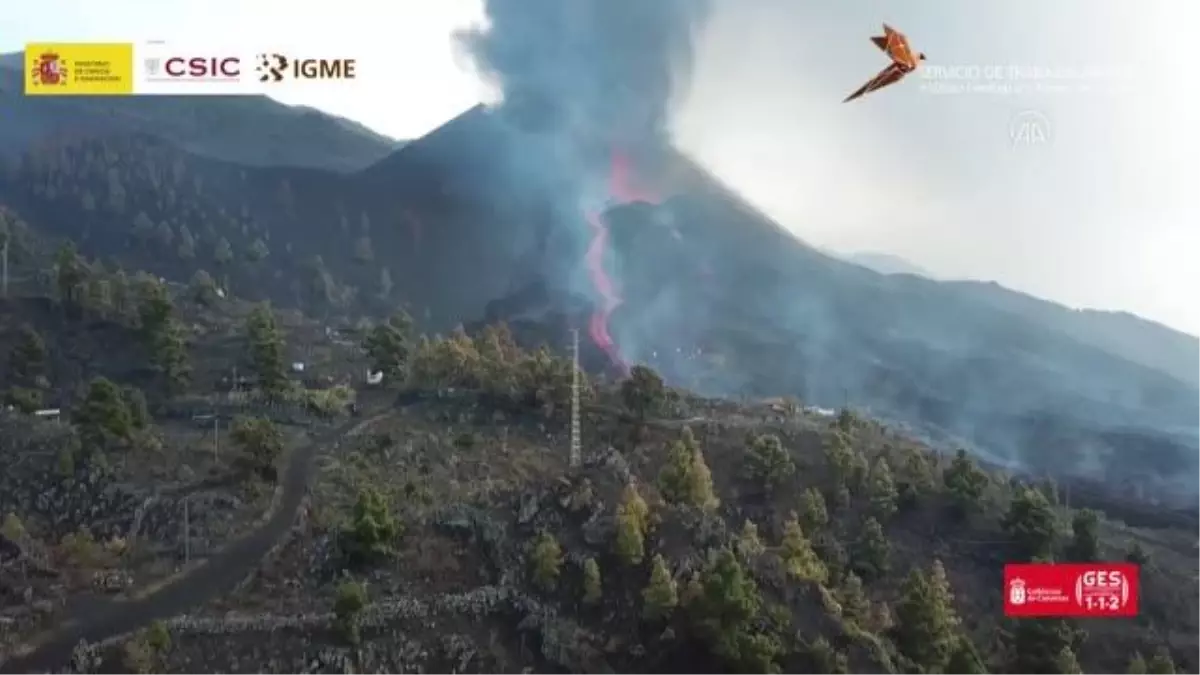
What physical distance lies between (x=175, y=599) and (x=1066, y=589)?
19.6m

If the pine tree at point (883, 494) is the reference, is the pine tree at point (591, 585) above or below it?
below

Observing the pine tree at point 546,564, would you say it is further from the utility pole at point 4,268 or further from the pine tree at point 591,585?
the utility pole at point 4,268

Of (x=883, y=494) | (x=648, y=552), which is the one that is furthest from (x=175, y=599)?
(x=883, y=494)

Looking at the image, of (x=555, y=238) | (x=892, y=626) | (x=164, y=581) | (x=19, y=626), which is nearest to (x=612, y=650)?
(x=892, y=626)

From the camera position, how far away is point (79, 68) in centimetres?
3291

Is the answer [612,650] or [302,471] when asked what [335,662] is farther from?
[302,471]

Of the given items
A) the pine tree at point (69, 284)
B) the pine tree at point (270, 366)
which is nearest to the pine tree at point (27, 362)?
the pine tree at point (69, 284)

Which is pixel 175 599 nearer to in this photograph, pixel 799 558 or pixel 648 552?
pixel 648 552

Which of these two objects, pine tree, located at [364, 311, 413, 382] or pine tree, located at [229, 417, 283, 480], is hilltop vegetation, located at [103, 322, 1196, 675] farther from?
pine tree, located at [364, 311, 413, 382]

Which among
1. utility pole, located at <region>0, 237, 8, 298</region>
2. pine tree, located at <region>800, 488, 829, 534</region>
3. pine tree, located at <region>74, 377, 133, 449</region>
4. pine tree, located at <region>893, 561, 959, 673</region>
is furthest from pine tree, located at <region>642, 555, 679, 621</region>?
utility pole, located at <region>0, 237, 8, 298</region>

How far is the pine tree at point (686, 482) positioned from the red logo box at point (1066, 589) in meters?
7.97

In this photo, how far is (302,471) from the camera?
30.2 metres

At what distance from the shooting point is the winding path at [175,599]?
20920 mm

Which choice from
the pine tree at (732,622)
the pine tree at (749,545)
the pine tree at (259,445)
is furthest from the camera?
the pine tree at (259,445)
